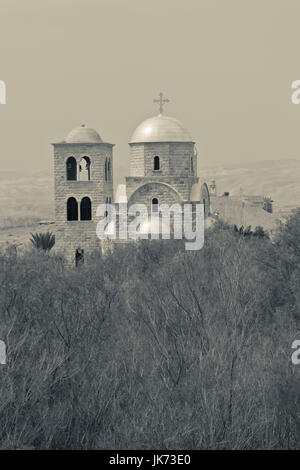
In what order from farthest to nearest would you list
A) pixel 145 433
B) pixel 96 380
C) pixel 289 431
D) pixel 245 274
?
pixel 245 274 < pixel 96 380 < pixel 289 431 < pixel 145 433

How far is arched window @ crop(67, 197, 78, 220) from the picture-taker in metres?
41.6

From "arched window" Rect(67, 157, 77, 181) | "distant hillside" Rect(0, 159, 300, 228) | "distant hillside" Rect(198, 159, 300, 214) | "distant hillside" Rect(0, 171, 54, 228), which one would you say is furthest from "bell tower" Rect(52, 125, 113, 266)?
"distant hillside" Rect(198, 159, 300, 214)

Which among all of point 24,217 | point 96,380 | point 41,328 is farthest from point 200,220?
point 24,217

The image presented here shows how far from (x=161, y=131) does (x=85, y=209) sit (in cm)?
520

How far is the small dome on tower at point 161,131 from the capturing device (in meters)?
40.4

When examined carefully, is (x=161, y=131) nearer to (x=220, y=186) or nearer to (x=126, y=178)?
(x=126, y=178)

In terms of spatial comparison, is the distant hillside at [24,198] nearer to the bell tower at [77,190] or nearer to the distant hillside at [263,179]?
the distant hillside at [263,179]

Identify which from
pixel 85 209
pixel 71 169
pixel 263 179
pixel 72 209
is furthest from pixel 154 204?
pixel 263 179

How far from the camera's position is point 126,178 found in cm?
4028

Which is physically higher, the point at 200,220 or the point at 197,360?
the point at 200,220

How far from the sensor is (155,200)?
131ft

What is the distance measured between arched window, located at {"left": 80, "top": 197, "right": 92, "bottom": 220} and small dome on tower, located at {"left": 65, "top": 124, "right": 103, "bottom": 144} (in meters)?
2.72
